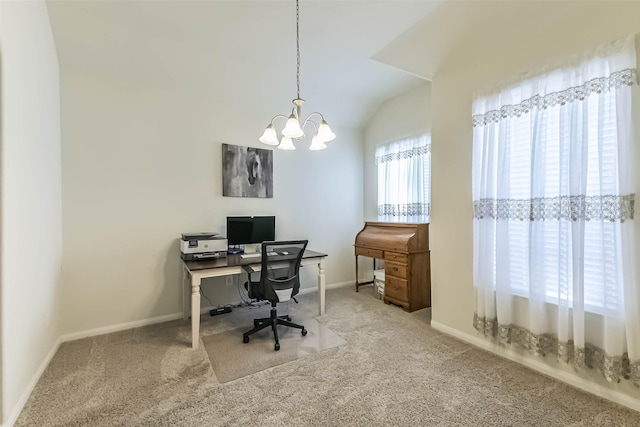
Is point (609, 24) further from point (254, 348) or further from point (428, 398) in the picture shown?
point (254, 348)

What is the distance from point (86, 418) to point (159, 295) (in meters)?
1.55

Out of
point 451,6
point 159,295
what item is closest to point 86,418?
point 159,295

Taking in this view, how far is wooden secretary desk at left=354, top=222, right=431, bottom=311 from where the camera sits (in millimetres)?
3402

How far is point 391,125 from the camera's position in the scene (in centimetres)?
420

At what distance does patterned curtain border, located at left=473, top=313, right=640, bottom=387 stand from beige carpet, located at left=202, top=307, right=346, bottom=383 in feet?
4.36

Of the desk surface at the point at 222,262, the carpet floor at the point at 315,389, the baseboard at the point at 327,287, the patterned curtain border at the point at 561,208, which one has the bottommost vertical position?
the carpet floor at the point at 315,389

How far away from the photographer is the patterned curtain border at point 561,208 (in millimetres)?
1660

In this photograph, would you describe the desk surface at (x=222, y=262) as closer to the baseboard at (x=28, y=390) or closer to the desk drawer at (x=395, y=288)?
the baseboard at (x=28, y=390)

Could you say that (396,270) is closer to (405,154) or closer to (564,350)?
(405,154)

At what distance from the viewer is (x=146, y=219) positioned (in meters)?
3.00

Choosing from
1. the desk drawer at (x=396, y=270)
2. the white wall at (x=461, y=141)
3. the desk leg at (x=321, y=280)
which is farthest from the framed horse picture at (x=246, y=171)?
the white wall at (x=461, y=141)

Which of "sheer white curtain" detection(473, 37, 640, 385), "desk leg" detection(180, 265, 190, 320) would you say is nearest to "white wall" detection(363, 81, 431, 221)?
"sheer white curtain" detection(473, 37, 640, 385)

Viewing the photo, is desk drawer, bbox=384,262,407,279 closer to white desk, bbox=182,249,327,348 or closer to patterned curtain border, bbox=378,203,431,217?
patterned curtain border, bbox=378,203,431,217

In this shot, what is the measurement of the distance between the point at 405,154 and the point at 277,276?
2582 millimetres
